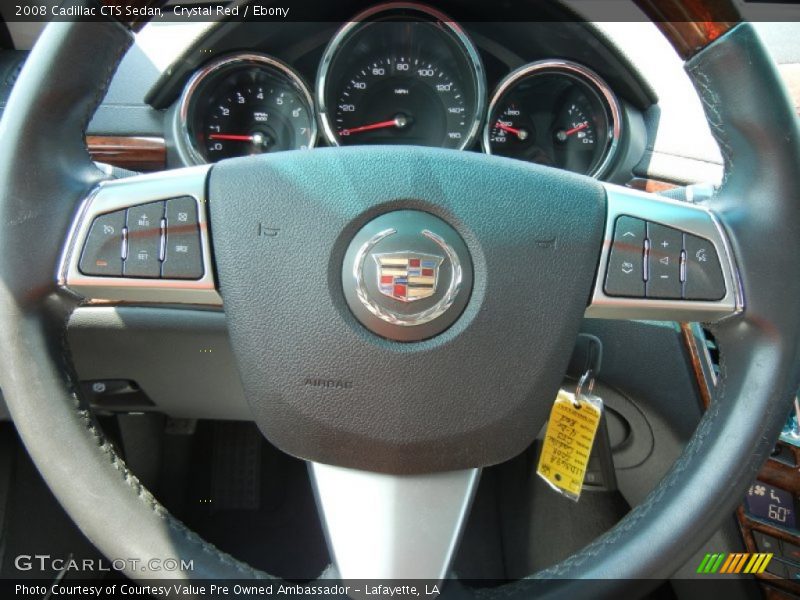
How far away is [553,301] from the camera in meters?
0.81

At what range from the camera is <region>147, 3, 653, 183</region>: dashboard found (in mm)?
1625

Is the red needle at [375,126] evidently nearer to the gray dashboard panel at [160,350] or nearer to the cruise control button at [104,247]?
the gray dashboard panel at [160,350]

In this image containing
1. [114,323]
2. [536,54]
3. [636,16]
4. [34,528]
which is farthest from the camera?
[536,54]

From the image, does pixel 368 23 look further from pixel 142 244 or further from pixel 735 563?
pixel 735 563

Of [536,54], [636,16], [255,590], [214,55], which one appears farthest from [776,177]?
[214,55]

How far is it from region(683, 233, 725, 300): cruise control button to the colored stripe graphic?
731 mm

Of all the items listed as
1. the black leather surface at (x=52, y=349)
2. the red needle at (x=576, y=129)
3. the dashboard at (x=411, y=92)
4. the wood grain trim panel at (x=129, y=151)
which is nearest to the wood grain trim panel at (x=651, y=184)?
the dashboard at (x=411, y=92)

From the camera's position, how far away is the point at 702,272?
32.5 inches

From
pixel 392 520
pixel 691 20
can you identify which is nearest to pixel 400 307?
pixel 392 520

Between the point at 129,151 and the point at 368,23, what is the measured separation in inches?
23.5

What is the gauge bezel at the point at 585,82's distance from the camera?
1.63 metres

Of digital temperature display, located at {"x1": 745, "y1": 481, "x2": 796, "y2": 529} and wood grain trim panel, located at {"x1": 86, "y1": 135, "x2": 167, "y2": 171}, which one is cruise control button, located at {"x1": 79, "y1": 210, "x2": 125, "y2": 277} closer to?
wood grain trim panel, located at {"x1": 86, "y1": 135, "x2": 167, "y2": 171}

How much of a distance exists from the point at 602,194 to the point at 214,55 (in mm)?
1106

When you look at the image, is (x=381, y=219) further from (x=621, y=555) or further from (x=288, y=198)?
(x=621, y=555)
